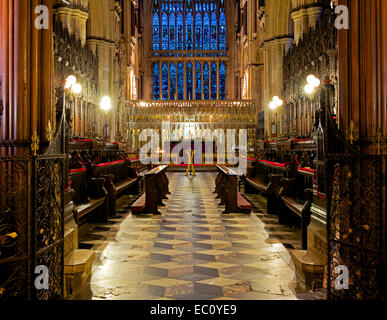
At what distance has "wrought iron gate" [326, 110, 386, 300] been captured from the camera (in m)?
2.56

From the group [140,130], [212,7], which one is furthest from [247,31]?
[212,7]

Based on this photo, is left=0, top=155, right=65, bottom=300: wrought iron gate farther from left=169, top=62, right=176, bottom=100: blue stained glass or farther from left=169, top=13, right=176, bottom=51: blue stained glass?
left=169, top=13, right=176, bottom=51: blue stained glass

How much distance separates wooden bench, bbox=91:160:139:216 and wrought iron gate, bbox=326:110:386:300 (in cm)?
488

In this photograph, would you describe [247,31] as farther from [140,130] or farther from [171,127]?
[140,130]

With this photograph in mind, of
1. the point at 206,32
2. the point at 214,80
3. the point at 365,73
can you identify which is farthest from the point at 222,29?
the point at 365,73

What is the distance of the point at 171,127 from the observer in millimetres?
25625

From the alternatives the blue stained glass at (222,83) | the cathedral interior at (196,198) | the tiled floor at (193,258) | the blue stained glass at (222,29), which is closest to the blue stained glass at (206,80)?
the blue stained glass at (222,83)

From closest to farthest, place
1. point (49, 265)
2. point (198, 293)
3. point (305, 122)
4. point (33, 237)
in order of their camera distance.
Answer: point (33, 237), point (49, 265), point (198, 293), point (305, 122)

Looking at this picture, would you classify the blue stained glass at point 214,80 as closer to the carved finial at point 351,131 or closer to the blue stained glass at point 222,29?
the blue stained glass at point 222,29

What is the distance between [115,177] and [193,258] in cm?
569

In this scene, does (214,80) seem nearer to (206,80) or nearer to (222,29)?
(206,80)

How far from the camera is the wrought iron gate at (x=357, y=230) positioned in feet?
8.41

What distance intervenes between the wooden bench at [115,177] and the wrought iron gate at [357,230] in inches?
192

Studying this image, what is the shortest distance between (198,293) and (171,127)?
74.4 ft
